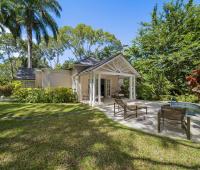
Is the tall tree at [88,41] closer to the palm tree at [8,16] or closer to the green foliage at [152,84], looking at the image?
the palm tree at [8,16]

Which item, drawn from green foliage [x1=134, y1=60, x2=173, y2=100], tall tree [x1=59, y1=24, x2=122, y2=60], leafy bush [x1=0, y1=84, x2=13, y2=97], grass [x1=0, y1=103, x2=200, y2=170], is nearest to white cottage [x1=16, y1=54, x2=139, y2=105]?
leafy bush [x1=0, y1=84, x2=13, y2=97]

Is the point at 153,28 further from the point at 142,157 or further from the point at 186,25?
the point at 142,157

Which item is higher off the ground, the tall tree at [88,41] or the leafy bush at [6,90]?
the tall tree at [88,41]

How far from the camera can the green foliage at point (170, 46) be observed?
1734 cm

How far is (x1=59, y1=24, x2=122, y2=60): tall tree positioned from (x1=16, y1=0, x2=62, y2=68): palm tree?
29.7 feet

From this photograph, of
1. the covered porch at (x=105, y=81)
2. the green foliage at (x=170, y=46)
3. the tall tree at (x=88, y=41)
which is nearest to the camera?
the covered porch at (x=105, y=81)

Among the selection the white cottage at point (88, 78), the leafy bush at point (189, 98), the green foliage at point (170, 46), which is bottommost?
the leafy bush at point (189, 98)

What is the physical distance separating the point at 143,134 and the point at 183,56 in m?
13.6

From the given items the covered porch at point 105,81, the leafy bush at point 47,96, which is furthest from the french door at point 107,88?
the leafy bush at point 47,96

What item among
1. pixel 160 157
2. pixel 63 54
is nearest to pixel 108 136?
pixel 160 157

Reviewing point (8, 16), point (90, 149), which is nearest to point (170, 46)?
point (90, 149)

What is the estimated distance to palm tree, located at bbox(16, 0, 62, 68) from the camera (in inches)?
941

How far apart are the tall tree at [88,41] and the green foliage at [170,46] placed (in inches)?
584

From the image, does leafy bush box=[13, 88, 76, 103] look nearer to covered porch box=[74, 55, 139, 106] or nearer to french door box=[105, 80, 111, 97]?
covered porch box=[74, 55, 139, 106]
